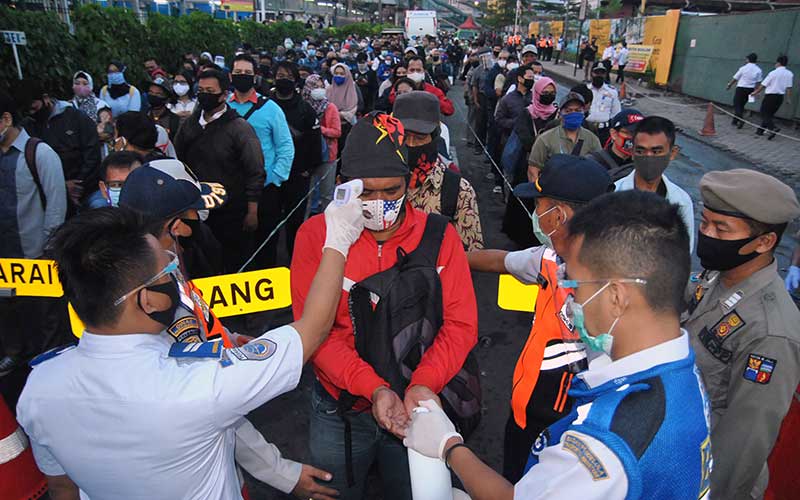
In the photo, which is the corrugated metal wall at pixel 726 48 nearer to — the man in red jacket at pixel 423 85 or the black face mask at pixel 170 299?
the man in red jacket at pixel 423 85

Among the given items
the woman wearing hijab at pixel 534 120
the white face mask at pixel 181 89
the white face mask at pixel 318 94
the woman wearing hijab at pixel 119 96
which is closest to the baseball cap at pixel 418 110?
the woman wearing hijab at pixel 534 120

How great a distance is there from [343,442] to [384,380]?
369 mm

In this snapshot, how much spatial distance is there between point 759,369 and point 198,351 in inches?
76.3

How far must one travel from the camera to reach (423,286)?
2055mm

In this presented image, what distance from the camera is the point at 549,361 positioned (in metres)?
2.04

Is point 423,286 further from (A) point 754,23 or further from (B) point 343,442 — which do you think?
(A) point 754,23

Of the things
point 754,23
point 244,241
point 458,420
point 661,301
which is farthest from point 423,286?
point 754,23

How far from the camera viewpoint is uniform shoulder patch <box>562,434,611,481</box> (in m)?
1.15

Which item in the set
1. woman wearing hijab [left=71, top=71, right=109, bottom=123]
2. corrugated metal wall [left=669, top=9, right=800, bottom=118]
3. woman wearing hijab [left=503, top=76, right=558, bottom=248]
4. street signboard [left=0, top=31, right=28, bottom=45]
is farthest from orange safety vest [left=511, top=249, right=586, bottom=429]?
corrugated metal wall [left=669, top=9, right=800, bottom=118]

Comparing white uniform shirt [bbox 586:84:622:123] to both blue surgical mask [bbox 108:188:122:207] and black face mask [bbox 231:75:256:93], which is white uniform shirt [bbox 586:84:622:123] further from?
blue surgical mask [bbox 108:188:122:207]

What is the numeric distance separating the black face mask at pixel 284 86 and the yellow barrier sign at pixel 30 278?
3.29 meters

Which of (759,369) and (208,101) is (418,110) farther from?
(759,369)

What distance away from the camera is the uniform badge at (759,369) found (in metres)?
1.90

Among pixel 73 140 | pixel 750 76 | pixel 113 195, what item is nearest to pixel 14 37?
pixel 73 140
